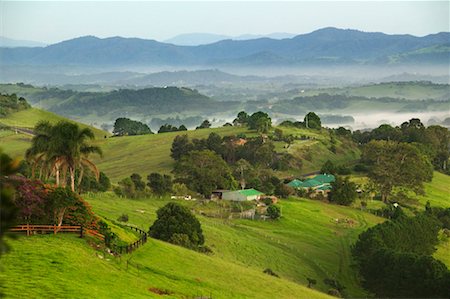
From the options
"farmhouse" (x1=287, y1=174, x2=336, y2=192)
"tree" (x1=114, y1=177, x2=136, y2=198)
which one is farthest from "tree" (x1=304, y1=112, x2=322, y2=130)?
"tree" (x1=114, y1=177, x2=136, y2=198)

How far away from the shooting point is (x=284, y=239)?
6222 cm

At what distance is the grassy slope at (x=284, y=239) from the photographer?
5134cm

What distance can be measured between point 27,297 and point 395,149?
316 feet

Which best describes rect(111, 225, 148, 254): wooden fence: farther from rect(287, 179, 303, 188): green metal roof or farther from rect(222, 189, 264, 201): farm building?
rect(287, 179, 303, 188): green metal roof

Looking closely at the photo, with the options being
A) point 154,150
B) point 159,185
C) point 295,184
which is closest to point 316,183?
point 295,184

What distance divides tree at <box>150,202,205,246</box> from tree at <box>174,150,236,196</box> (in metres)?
36.2

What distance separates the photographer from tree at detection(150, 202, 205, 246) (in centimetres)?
4750

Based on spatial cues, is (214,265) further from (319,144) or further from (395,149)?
(319,144)

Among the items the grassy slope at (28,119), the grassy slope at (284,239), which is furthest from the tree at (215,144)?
the grassy slope at (284,239)

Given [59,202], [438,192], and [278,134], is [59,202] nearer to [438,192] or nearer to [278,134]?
[438,192]

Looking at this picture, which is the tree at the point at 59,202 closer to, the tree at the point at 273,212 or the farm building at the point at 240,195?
the tree at the point at 273,212

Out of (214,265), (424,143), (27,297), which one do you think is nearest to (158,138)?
(424,143)

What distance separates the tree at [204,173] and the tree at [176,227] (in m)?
36.2

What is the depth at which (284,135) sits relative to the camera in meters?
147
